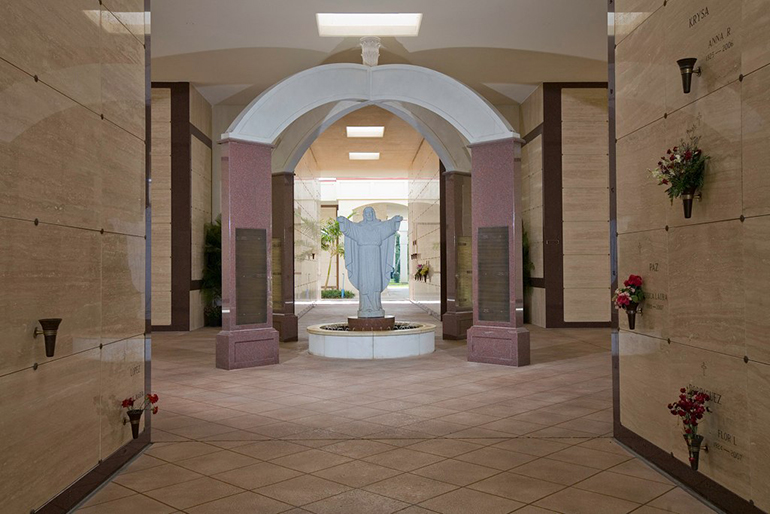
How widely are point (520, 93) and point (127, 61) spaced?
11.5 metres

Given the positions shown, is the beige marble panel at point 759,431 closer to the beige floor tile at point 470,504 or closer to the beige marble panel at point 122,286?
the beige floor tile at point 470,504

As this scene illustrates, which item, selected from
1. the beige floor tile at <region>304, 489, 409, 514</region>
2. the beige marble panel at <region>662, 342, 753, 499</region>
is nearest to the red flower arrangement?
the beige marble panel at <region>662, 342, 753, 499</region>

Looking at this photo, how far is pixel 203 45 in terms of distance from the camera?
11.7 meters

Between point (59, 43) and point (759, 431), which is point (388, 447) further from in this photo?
point (59, 43)

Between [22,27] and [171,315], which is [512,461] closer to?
[22,27]

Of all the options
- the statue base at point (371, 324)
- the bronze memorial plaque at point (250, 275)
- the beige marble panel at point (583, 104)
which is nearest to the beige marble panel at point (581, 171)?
the beige marble panel at point (583, 104)

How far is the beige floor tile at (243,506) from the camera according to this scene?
150 inches

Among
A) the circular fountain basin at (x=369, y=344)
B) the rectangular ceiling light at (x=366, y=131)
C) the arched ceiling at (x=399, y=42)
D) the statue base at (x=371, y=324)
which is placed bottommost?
the circular fountain basin at (x=369, y=344)

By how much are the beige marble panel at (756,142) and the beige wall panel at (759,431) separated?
78cm

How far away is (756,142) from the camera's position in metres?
3.34

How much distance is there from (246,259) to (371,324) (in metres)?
2.36

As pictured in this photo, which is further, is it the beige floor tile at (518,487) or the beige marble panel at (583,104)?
the beige marble panel at (583,104)

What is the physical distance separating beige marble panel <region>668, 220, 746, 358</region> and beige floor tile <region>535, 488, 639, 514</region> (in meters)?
0.99

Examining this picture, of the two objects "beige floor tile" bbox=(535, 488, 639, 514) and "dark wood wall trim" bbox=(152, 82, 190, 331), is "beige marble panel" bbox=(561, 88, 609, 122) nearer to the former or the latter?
"dark wood wall trim" bbox=(152, 82, 190, 331)
